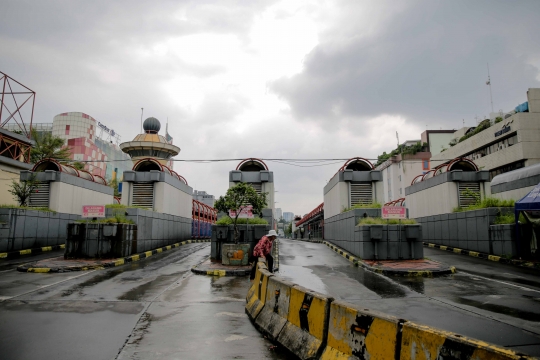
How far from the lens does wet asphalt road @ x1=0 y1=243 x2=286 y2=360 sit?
5.14 metres

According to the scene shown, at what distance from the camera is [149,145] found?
59.0 m

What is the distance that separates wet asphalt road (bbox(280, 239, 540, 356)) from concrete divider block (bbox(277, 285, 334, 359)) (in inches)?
101

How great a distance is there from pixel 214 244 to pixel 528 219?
1344cm

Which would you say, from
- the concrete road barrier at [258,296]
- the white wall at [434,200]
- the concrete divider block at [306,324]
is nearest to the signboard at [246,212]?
the concrete road barrier at [258,296]

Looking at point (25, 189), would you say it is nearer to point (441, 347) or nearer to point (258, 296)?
point (258, 296)

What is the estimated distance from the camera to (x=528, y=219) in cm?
1514

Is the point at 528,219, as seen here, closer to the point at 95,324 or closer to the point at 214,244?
the point at 214,244

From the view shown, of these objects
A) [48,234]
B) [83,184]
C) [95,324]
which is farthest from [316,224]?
[95,324]

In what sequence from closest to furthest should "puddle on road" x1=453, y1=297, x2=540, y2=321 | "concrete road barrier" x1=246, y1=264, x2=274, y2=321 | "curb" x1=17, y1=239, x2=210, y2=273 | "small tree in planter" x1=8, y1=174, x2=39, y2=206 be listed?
1. "concrete road barrier" x1=246, y1=264, x2=274, y2=321
2. "puddle on road" x1=453, y1=297, x2=540, y2=321
3. "curb" x1=17, y1=239, x2=210, y2=273
4. "small tree in planter" x1=8, y1=174, x2=39, y2=206

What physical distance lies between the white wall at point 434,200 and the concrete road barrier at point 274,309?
18.7 meters

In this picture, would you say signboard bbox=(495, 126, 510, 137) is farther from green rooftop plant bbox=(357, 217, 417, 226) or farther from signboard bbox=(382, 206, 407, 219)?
signboard bbox=(382, 206, 407, 219)

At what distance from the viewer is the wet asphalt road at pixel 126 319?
5.14m

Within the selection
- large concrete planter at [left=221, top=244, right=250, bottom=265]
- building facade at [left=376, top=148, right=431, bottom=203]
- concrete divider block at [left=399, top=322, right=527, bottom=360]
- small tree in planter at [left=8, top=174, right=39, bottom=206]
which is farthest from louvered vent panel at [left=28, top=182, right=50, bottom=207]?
building facade at [left=376, top=148, right=431, bottom=203]

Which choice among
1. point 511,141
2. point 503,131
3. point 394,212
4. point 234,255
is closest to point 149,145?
point 234,255
